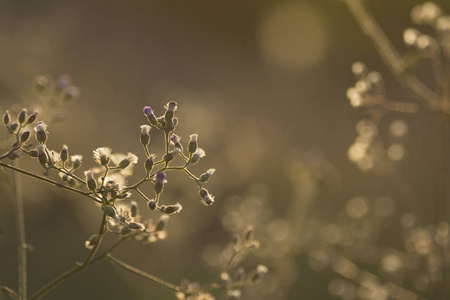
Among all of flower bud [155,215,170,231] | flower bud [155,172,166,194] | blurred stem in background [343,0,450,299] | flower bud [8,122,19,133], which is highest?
blurred stem in background [343,0,450,299]

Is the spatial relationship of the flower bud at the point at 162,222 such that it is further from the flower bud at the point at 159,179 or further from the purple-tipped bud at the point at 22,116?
the purple-tipped bud at the point at 22,116

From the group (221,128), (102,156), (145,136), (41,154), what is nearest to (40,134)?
(41,154)

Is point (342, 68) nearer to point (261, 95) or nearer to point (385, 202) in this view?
point (261, 95)

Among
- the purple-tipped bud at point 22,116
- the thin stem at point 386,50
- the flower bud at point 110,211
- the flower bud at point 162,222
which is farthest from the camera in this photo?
the thin stem at point 386,50

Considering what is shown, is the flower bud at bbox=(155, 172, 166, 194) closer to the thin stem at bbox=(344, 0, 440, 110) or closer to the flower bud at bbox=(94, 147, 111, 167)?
the flower bud at bbox=(94, 147, 111, 167)

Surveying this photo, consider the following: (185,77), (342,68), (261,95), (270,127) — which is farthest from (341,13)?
(270,127)

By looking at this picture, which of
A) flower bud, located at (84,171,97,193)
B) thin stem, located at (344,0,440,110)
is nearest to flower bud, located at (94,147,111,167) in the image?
→ flower bud, located at (84,171,97,193)

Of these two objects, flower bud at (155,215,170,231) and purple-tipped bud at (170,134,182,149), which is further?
flower bud at (155,215,170,231)

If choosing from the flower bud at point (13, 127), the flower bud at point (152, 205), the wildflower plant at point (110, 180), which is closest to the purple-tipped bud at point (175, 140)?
the wildflower plant at point (110, 180)

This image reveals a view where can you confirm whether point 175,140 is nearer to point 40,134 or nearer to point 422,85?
point 40,134

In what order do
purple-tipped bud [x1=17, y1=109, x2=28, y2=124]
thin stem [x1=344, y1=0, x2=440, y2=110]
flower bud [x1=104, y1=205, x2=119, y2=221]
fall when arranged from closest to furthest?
flower bud [x1=104, y1=205, x2=119, y2=221] < purple-tipped bud [x1=17, y1=109, x2=28, y2=124] < thin stem [x1=344, y1=0, x2=440, y2=110]
